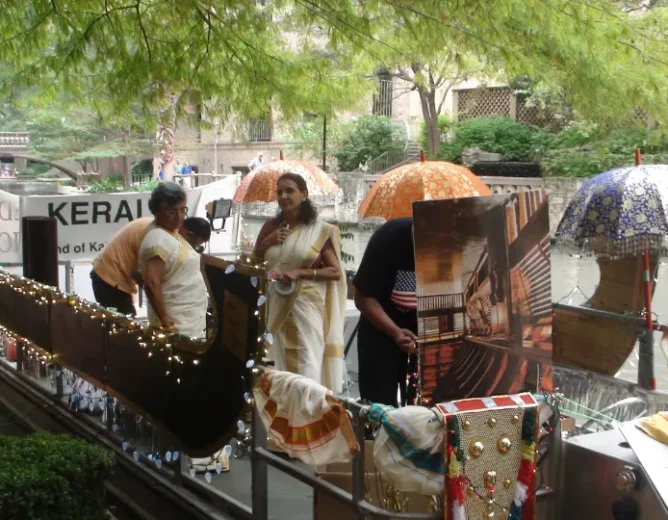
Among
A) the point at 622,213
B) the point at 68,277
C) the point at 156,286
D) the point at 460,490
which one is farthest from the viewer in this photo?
the point at 68,277

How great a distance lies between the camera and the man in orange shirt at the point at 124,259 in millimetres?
6031

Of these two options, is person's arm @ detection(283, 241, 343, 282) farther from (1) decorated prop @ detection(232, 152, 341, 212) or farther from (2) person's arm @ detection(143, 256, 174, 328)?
(1) decorated prop @ detection(232, 152, 341, 212)

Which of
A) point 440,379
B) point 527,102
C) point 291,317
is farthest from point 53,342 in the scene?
point 527,102

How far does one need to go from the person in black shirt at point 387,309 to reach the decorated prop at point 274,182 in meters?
4.52

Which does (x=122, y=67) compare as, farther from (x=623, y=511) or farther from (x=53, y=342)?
(x=623, y=511)

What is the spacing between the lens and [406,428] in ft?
9.87

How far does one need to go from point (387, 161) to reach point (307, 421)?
29.2 metres

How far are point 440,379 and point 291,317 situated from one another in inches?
98.4

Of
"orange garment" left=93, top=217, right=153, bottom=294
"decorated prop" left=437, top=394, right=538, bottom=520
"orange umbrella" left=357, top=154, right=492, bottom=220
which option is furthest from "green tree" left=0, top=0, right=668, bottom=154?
"decorated prop" left=437, top=394, right=538, bottom=520

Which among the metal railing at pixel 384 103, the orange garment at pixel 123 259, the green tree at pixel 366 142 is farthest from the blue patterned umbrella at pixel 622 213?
the metal railing at pixel 384 103

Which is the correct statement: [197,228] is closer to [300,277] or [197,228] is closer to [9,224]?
[300,277]

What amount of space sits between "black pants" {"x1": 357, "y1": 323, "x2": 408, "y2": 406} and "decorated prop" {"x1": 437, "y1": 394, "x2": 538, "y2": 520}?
4.84ft

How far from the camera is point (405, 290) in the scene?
4492 mm

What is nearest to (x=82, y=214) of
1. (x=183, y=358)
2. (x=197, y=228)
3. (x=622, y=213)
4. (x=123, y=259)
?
(x=123, y=259)
